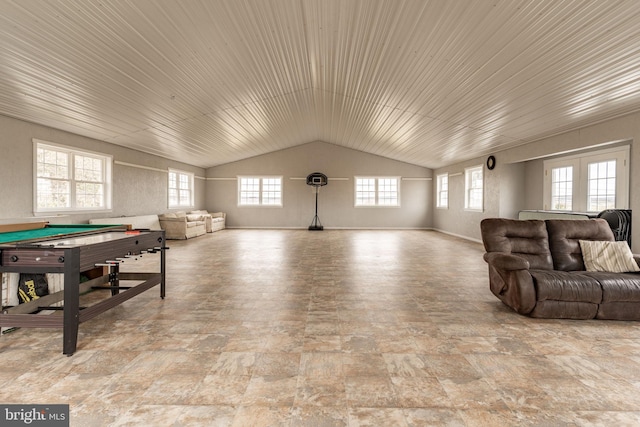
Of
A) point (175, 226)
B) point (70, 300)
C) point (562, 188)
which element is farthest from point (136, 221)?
point (562, 188)

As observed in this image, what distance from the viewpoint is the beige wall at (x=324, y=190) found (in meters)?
12.3

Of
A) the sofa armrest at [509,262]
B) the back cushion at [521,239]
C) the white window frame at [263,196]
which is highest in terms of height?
the white window frame at [263,196]

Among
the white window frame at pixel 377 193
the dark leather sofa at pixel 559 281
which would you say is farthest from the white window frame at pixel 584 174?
the white window frame at pixel 377 193

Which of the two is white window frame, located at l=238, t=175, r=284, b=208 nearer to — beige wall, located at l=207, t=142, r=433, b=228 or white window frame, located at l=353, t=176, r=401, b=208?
beige wall, located at l=207, t=142, r=433, b=228

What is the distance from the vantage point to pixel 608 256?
3.32 metres

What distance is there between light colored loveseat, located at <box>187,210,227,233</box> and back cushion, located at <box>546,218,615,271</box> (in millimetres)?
9921

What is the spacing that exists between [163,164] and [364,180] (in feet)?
24.1

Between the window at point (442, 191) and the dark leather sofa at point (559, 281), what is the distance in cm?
765

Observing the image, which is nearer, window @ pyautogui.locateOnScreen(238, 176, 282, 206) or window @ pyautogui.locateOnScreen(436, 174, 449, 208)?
window @ pyautogui.locateOnScreen(436, 174, 449, 208)

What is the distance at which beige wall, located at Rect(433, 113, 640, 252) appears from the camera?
452cm

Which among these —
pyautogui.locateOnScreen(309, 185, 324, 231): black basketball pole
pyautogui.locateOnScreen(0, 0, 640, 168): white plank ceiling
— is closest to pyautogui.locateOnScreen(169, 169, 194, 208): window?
pyautogui.locateOnScreen(0, 0, 640, 168): white plank ceiling

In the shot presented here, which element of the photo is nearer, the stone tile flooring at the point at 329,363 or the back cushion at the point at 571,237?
the stone tile flooring at the point at 329,363

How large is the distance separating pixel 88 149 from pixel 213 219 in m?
5.14

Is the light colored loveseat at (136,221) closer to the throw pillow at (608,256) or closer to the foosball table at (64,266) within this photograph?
the foosball table at (64,266)
